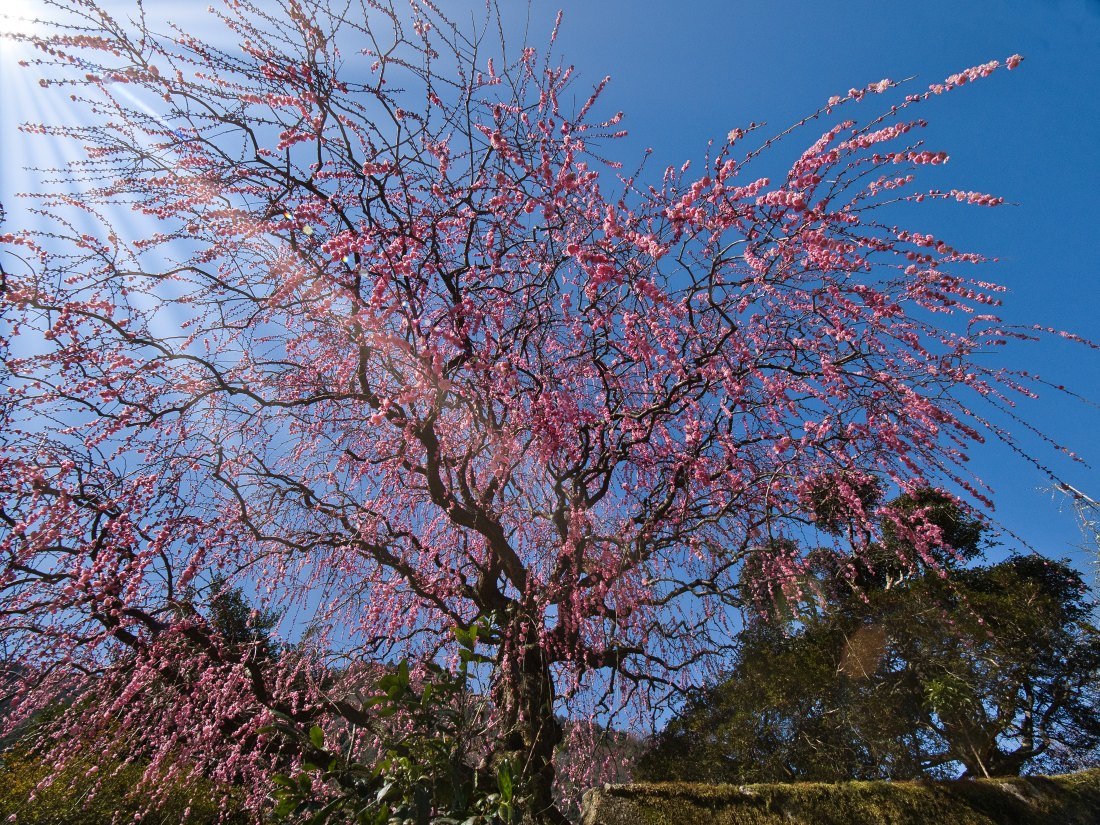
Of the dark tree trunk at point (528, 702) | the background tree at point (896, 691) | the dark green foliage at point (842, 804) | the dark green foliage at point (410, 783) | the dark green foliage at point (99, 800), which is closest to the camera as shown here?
the dark green foliage at point (410, 783)

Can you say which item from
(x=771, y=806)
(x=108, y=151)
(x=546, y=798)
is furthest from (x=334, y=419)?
(x=771, y=806)

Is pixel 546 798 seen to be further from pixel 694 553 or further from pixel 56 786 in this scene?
pixel 56 786

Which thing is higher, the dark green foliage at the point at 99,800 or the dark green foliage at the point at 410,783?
the dark green foliage at the point at 99,800

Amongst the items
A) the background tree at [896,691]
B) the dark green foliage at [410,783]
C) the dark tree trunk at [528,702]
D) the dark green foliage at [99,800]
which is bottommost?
the dark green foliage at [410,783]

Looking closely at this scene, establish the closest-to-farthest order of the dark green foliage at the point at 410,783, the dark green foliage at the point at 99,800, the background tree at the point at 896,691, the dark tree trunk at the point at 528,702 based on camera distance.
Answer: the dark green foliage at the point at 410,783 < the dark tree trunk at the point at 528,702 < the dark green foliage at the point at 99,800 < the background tree at the point at 896,691

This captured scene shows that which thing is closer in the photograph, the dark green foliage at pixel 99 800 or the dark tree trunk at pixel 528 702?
the dark tree trunk at pixel 528 702

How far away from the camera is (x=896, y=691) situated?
715 centimetres

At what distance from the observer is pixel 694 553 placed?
5.24 metres

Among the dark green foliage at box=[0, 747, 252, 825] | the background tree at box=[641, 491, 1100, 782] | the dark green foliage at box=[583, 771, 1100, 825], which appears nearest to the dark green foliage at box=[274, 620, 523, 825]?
the dark green foliage at box=[583, 771, 1100, 825]

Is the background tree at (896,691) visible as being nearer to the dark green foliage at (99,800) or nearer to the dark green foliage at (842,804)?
the dark green foliage at (842,804)

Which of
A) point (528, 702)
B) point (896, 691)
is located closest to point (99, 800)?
point (528, 702)

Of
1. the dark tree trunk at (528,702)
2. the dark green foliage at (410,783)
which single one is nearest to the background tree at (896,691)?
the dark tree trunk at (528,702)

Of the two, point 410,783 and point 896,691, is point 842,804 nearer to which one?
point 410,783

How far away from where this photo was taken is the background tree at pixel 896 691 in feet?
22.6
